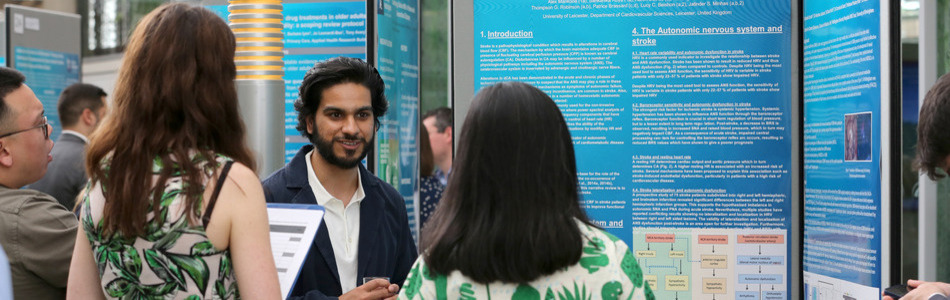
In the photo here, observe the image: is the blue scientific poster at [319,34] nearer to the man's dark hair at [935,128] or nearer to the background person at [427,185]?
the background person at [427,185]

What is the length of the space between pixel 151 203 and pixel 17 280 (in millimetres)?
900

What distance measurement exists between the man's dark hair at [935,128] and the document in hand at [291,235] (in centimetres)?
155

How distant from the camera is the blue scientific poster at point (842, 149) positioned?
356 cm

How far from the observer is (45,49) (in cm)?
861

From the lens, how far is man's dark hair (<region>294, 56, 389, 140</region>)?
3.57 m

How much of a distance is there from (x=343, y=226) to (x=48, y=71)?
20.6 ft

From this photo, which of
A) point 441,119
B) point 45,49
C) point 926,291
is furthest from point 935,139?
point 45,49

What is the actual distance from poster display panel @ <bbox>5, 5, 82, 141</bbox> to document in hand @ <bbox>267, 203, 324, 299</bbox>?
19.9 feet

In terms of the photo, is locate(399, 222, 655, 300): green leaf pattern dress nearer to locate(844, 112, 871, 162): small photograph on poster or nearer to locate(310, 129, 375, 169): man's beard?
locate(310, 129, 375, 169): man's beard

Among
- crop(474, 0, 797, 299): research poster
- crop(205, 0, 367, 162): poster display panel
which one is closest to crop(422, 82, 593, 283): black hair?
crop(474, 0, 797, 299): research poster

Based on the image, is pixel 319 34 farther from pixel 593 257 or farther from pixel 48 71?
pixel 48 71

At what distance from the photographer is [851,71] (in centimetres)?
371

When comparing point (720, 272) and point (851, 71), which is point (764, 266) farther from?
point (851, 71)

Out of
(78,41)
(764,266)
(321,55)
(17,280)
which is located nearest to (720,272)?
(764,266)
